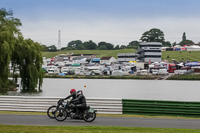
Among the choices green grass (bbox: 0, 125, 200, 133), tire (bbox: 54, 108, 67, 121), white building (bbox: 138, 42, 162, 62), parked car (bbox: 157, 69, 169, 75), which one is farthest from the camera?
white building (bbox: 138, 42, 162, 62)

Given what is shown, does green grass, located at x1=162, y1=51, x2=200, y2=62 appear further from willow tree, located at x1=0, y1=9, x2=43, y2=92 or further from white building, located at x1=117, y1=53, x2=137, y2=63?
willow tree, located at x1=0, y1=9, x2=43, y2=92

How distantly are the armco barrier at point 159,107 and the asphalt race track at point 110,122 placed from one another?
4.89ft

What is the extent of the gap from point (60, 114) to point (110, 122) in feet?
8.02

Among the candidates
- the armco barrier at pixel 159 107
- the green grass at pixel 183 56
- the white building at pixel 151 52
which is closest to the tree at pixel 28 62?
the armco barrier at pixel 159 107

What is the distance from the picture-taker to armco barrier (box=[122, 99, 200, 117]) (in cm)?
2073

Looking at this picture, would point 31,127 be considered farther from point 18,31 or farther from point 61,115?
point 18,31

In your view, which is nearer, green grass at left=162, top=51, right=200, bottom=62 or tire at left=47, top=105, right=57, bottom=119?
tire at left=47, top=105, right=57, bottom=119

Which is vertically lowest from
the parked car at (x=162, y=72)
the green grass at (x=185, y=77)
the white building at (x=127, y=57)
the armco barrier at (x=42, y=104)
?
the armco barrier at (x=42, y=104)

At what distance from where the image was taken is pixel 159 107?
20.8 metres

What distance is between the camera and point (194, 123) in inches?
711

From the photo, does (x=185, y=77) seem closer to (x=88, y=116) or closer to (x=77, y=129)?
(x=88, y=116)

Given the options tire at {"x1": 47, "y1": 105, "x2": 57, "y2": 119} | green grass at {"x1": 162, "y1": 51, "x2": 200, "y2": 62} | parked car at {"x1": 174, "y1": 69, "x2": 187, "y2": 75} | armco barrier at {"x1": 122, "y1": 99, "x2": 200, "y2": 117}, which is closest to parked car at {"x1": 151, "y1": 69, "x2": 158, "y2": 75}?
parked car at {"x1": 174, "y1": 69, "x2": 187, "y2": 75}

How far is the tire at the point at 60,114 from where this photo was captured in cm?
1783

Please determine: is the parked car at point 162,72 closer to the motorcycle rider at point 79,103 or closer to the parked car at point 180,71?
the parked car at point 180,71
